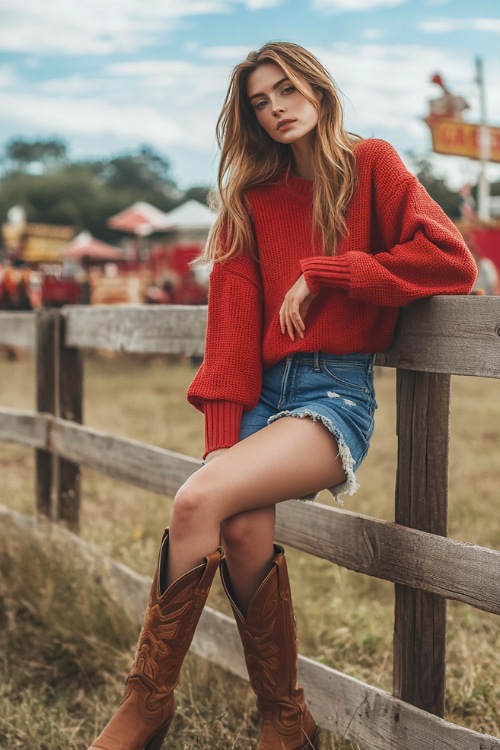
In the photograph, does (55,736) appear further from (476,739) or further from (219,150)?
(219,150)

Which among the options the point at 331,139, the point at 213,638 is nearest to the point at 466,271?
the point at 331,139

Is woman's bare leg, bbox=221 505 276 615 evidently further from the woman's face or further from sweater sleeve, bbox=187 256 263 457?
the woman's face

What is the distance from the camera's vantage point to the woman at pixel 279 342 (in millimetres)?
2037

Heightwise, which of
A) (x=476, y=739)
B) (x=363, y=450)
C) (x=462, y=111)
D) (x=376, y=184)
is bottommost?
(x=476, y=739)

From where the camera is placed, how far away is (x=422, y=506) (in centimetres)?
219

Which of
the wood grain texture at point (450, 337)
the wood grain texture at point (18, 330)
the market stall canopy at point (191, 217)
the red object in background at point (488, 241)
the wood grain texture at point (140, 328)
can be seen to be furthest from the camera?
the market stall canopy at point (191, 217)

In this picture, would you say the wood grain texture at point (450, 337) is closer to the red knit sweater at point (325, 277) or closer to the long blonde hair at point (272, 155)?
the red knit sweater at point (325, 277)

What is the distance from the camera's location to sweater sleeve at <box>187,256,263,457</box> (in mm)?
2197

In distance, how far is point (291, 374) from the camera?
218cm

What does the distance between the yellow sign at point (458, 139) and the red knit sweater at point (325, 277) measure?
1269cm

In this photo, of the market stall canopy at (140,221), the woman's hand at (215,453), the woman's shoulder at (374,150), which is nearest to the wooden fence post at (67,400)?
the woman's hand at (215,453)

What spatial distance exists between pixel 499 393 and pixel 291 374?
8065 mm

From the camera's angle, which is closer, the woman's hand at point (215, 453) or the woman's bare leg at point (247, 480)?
the woman's bare leg at point (247, 480)

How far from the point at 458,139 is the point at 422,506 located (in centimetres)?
1324
